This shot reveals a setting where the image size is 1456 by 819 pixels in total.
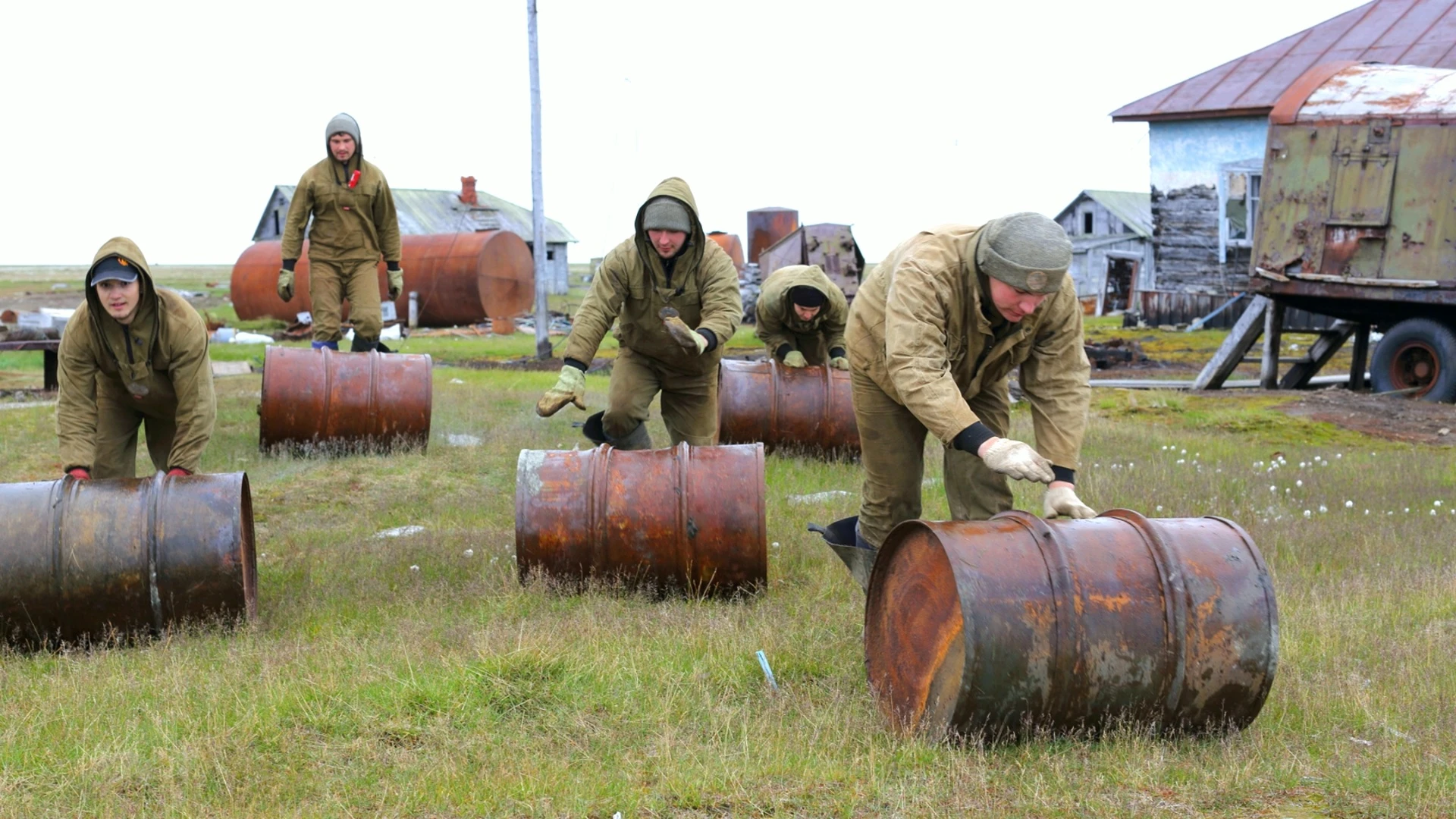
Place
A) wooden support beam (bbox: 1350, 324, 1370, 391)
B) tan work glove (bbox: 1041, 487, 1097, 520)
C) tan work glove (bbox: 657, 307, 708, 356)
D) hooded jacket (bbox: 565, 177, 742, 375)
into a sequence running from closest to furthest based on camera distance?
tan work glove (bbox: 1041, 487, 1097, 520), tan work glove (bbox: 657, 307, 708, 356), hooded jacket (bbox: 565, 177, 742, 375), wooden support beam (bbox: 1350, 324, 1370, 391)

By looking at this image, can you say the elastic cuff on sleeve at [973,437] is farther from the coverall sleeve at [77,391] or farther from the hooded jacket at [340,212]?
the hooded jacket at [340,212]

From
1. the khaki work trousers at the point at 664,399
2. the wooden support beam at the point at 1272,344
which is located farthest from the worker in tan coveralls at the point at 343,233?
the wooden support beam at the point at 1272,344

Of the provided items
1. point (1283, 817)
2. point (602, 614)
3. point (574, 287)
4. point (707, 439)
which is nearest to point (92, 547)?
point (602, 614)

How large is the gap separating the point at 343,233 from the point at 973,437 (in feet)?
26.6

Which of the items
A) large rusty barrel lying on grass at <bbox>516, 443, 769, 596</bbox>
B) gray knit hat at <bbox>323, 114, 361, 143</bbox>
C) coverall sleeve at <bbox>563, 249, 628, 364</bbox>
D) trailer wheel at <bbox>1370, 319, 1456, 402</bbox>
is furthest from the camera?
trailer wheel at <bbox>1370, 319, 1456, 402</bbox>

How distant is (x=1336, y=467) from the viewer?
9508 mm

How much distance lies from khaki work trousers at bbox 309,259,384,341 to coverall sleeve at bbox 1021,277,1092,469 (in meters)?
7.51

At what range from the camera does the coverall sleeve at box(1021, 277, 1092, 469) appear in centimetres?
493

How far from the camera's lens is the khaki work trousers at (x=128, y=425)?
6.53 m

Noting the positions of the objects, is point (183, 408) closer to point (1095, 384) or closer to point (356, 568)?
point (356, 568)

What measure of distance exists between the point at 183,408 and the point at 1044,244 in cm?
410

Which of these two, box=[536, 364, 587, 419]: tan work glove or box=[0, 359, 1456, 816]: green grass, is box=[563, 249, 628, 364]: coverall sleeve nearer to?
box=[536, 364, 587, 419]: tan work glove

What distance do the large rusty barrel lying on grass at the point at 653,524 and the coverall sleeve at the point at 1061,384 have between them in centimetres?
143

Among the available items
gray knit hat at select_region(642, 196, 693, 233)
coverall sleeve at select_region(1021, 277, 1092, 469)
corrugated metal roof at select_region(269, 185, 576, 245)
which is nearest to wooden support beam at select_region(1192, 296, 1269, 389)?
gray knit hat at select_region(642, 196, 693, 233)
